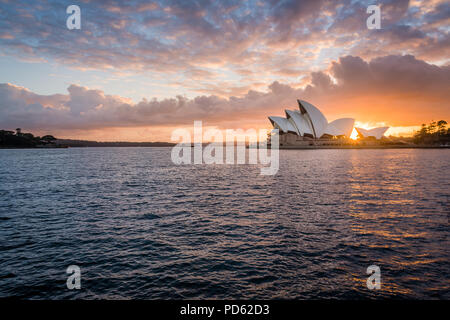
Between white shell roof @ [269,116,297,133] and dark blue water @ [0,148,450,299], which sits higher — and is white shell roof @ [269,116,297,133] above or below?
above

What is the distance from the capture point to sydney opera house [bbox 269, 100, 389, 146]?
15550 cm

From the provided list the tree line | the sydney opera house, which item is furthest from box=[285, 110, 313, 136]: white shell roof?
the tree line

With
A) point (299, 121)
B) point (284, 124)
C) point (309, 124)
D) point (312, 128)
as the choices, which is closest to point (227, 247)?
point (299, 121)

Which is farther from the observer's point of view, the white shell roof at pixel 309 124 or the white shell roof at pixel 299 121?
the white shell roof at pixel 299 121

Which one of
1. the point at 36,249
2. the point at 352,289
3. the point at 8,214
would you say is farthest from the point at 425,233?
the point at 8,214

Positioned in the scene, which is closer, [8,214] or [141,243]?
[141,243]

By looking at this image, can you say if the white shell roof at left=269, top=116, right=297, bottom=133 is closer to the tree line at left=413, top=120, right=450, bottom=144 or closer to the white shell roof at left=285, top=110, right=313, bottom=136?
the white shell roof at left=285, top=110, right=313, bottom=136

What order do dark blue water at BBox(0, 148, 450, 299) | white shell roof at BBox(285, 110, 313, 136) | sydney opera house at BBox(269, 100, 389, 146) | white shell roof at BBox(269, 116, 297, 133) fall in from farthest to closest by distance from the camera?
white shell roof at BBox(269, 116, 297, 133) < white shell roof at BBox(285, 110, 313, 136) < sydney opera house at BBox(269, 100, 389, 146) < dark blue water at BBox(0, 148, 450, 299)

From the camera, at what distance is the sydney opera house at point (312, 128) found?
6122 inches

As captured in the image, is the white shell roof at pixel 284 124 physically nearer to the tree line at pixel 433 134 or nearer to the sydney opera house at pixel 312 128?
the sydney opera house at pixel 312 128

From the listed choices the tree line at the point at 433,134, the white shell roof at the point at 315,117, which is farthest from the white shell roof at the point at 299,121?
the tree line at the point at 433,134
